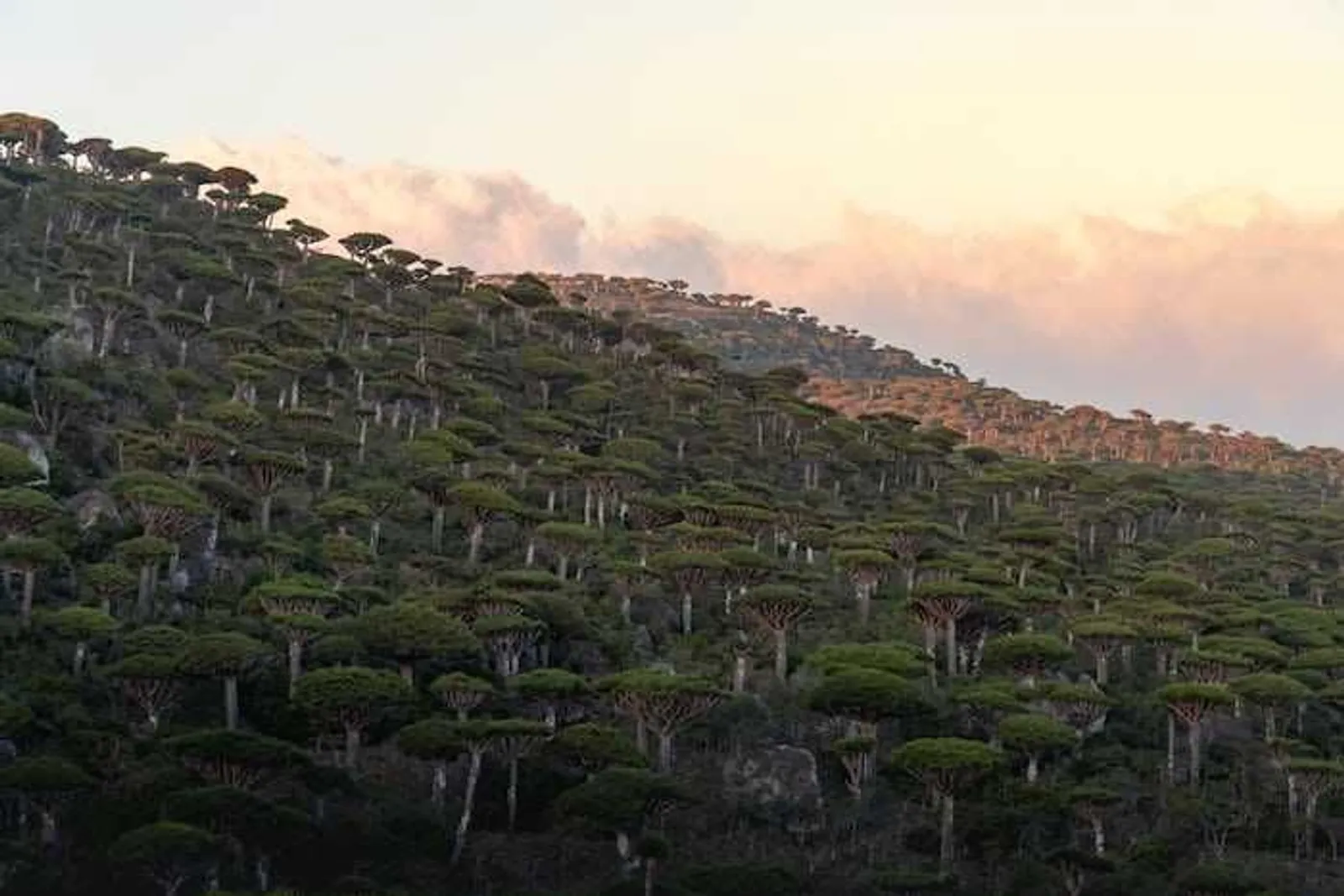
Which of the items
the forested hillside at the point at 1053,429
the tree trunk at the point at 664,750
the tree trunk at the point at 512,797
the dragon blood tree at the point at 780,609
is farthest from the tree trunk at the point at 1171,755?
the forested hillside at the point at 1053,429

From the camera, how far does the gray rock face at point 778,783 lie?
160ft

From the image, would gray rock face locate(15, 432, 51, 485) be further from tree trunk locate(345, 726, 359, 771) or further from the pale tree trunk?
the pale tree trunk

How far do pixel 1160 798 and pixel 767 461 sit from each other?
48.8m

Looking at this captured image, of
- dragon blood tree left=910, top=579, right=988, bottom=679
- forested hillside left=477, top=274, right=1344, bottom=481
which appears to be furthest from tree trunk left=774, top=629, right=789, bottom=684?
forested hillside left=477, top=274, right=1344, bottom=481

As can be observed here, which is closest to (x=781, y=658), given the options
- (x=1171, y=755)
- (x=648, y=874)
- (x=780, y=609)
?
(x=780, y=609)

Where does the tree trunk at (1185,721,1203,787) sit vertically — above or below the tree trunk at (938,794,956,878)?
above

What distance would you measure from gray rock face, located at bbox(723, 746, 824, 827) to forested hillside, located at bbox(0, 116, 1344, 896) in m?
0.15

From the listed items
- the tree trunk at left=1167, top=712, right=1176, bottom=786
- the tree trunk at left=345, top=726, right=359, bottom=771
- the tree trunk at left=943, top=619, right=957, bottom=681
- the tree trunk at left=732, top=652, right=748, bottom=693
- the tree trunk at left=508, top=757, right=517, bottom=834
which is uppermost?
the tree trunk at left=943, top=619, right=957, bottom=681

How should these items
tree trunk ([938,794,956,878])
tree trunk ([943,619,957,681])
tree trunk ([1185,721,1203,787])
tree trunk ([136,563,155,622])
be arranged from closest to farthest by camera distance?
tree trunk ([938,794,956,878])
tree trunk ([136,563,155,622])
tree trunk ([1185,721,1203,787])
tree trunk ([943,619,957,681])

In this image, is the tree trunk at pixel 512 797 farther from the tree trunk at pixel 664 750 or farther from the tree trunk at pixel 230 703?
the tree trunk at pixel 230 703

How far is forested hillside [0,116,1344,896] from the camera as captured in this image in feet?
138

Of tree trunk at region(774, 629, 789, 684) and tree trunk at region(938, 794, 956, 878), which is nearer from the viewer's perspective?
tree trunk at region(938, 794, 956, 878)

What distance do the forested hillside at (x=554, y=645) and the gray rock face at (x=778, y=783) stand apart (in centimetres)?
15

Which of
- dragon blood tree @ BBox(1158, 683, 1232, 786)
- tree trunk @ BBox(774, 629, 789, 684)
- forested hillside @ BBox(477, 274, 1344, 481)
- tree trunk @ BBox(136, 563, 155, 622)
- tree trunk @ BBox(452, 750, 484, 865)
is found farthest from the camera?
forested hillside @ BBox(477, 274, 1344, 481)
